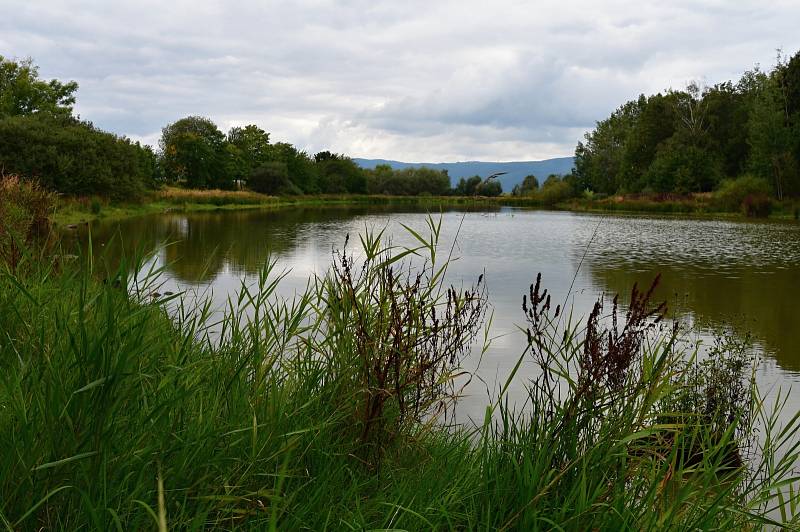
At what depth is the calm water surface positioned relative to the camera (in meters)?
6.93

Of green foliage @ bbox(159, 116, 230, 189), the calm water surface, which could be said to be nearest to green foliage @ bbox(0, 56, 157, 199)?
the calm water surface

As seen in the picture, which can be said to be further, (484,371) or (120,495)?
(484,371)

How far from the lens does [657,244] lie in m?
20.9

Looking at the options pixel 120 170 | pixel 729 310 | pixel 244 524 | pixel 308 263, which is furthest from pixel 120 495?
pixel 120 170

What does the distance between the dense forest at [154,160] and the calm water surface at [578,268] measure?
2501mm

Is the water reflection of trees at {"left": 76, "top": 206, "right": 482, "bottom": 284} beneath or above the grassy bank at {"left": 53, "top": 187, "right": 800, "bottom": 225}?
beneath

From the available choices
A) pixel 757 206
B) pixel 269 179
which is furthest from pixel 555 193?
pixel 757 206

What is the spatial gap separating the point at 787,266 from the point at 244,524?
1606 centimetres

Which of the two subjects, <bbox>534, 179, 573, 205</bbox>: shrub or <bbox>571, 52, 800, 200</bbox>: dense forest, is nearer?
<bbox>571, 52, 800, 200</bbox>: dense forest

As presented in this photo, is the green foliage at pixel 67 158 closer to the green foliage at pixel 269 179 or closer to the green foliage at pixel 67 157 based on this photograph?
the green foliage at pixel 67 157

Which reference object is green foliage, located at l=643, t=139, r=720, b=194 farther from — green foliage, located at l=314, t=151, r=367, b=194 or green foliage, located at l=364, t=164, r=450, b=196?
green foliage, located at l=314, t=151, r=367, b=194

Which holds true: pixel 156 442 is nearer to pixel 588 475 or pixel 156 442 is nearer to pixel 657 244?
pixel 588 475

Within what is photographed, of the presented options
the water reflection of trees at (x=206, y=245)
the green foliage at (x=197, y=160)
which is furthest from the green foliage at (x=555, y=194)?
the water reflection of trees at (x=206, y=245)

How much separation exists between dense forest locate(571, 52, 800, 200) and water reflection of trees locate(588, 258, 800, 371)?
30.5 m
